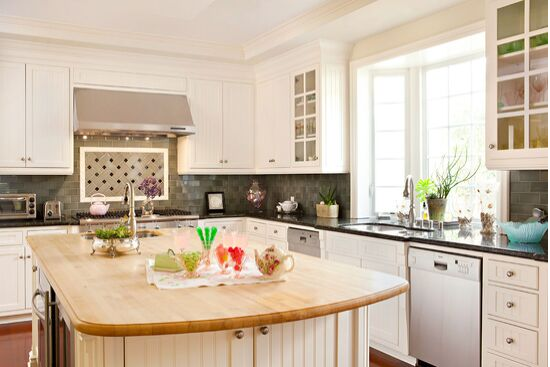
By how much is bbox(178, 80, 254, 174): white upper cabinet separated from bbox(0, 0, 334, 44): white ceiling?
2.63 ft

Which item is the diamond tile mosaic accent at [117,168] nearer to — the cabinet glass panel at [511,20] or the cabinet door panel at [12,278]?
the cabinet door panel at [12,278]

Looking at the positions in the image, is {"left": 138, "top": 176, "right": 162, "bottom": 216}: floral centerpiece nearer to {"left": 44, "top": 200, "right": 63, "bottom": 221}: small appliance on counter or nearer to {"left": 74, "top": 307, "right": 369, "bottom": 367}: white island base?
{"left": 44, "top": 200, "right": 63, "bottom": 221}: small appliance on counter

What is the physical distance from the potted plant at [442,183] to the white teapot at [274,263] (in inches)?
82.7

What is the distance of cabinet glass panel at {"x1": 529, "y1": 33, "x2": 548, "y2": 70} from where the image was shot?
2.93 meters

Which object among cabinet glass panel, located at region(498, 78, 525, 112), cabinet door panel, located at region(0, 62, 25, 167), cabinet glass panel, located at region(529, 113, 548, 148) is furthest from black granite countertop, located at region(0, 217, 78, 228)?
cabinet glass panel, located at region(529, 113, 548, 148)

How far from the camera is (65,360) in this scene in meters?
2.26

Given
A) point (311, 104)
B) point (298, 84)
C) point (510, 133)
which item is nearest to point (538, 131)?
point (510, 133)

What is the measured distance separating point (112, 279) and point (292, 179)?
379cm

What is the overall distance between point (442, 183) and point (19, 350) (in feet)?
11.5

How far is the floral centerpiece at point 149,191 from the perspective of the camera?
552cm

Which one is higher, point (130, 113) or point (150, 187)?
point (130, 113)

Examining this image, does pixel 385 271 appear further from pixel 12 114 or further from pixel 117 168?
pixel 12 114

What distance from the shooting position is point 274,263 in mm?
2117

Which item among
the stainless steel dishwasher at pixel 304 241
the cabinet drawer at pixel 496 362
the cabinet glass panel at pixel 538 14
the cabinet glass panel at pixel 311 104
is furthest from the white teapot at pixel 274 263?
the cabinet glass panel at pixel 311 104
